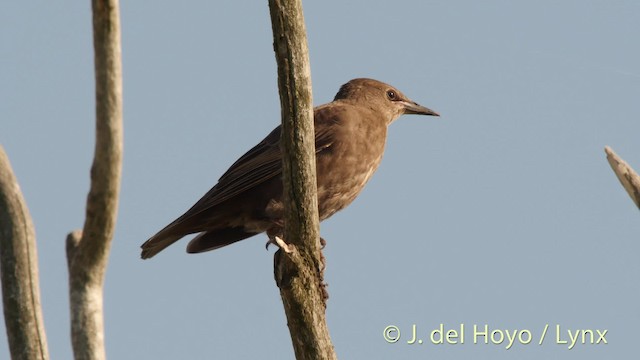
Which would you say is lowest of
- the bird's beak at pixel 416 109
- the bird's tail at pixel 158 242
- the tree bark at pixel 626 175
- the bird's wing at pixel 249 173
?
the tree bark at pixel 626 175

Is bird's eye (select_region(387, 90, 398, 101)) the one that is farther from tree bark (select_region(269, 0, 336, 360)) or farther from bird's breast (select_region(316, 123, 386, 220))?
tree bark (select_region(269, 0, 336, 360))

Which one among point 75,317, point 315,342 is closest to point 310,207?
point 315,342

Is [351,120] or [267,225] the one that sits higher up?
[351,120]

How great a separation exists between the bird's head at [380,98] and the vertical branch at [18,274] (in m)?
4.09

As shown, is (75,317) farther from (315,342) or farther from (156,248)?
(156,248)

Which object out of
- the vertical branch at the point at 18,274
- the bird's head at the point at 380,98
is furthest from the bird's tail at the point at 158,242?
the vertical branch at the point at 18,274

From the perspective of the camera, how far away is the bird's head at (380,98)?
817cm

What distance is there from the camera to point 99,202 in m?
3.99

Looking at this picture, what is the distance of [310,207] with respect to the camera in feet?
16.8

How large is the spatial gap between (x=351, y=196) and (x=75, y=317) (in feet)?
10.5

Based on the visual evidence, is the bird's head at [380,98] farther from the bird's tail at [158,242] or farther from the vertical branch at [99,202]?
the vertical branch at [99,202]

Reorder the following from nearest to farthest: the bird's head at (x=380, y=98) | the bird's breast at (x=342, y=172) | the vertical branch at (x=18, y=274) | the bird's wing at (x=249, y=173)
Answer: the vertical branch at (x=18, y=274) → the bird's breast at (x=342, y=172) → the bird's wing at (x=249, y=173) → the bird's head at (x=380, y=98)

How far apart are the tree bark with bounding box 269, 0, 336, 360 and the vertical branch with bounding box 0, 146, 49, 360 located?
4.34 feet

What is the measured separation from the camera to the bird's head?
26.8 feet
